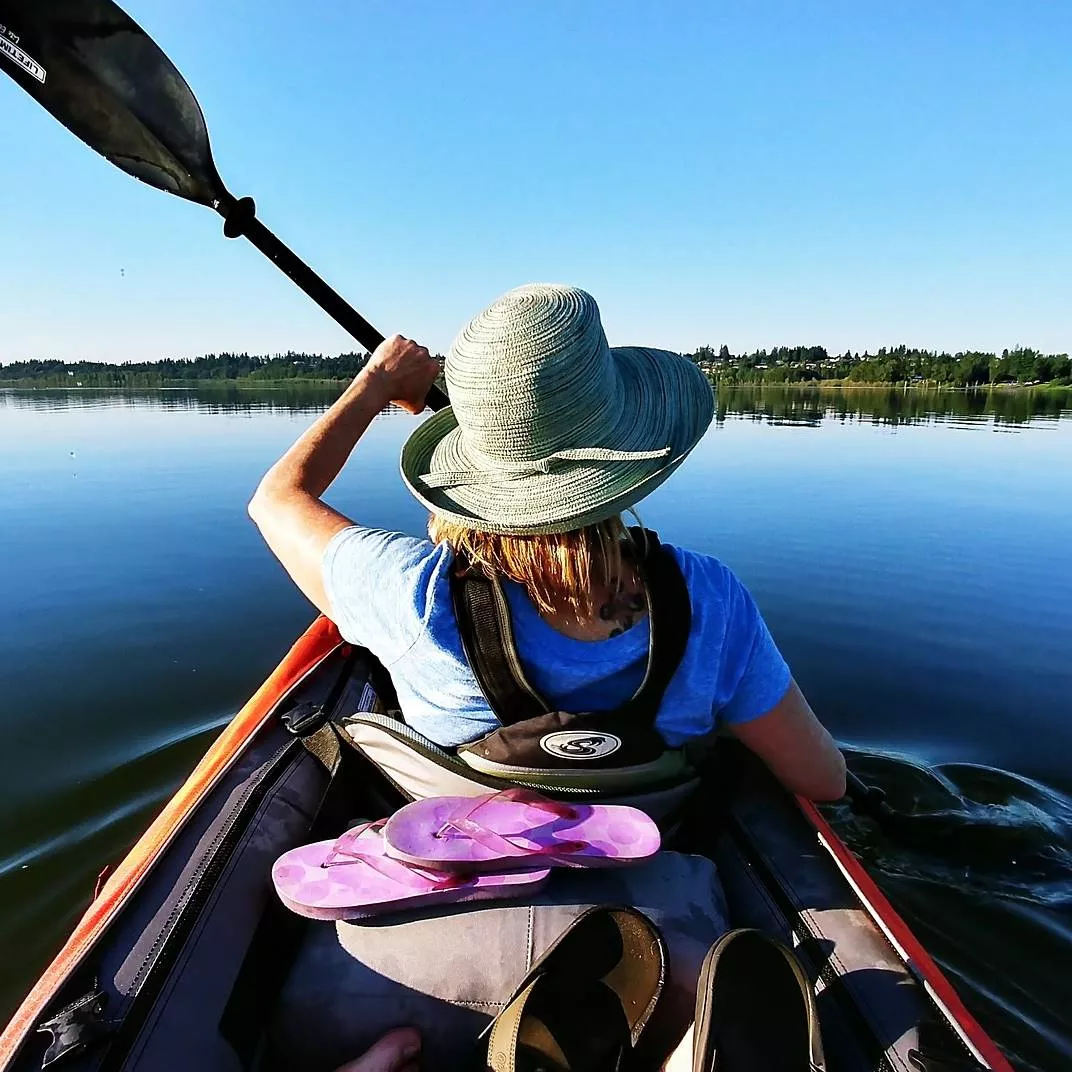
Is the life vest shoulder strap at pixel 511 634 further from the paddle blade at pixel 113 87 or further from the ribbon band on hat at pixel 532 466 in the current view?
the paddle blade at pixel 113 87

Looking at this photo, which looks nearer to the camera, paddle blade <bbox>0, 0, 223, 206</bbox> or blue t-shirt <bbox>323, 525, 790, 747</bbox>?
blue t-shirt <bbox>323, 525, 790, 747</bbox>

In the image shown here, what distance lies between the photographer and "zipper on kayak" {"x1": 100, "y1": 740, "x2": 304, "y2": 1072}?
134 cm

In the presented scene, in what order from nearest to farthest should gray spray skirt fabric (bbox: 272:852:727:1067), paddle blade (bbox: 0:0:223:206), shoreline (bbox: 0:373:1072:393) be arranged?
1. gray spray skirt fabric (bbox: 272:852:727:1067)
2. paddle blade (bbox: 0:0:223:206)
3. shoreline (bbox: 0:373:1072:393)

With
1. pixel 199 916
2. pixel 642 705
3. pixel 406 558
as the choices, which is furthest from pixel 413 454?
pixel 199 916

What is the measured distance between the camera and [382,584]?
1534 millimetres

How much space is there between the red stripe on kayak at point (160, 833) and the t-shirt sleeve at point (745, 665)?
1410 mm

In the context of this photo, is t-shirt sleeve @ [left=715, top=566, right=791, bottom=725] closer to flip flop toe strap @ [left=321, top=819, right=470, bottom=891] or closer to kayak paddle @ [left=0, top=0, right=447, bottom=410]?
flip flop toe strap @ [left=321, top=819, right=470, bottom=891]

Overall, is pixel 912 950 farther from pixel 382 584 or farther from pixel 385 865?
pixel 382 584

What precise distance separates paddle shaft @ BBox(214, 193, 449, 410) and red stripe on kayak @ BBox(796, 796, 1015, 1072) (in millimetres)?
2069

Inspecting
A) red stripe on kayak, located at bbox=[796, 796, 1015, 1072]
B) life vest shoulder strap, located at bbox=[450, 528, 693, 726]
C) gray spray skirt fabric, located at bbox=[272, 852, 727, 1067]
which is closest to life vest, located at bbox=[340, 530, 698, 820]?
life vest shoulder strap, located at bbox=[450, 528, 693, 726]

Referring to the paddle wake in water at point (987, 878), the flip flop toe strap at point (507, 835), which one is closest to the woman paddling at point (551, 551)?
the flip flop toe strap at point (507, 835)

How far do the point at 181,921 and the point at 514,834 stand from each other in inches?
29.7

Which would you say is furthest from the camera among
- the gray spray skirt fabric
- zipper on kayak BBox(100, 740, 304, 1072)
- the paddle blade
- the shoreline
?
the shoreline

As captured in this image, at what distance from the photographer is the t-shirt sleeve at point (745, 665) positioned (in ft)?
5.26
